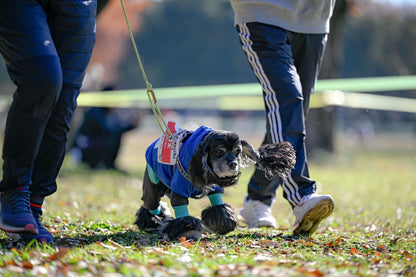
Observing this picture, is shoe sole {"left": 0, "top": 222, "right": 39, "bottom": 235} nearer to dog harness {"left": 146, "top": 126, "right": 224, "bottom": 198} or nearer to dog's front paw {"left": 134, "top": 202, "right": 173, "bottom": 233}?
dog harness {"left": 146, "top": 126, "right": 224, "bottom": 198}

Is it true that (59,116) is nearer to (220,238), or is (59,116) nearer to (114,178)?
(220,238)

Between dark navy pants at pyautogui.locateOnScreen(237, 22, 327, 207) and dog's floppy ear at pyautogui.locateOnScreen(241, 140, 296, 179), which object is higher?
dark navy pants at pyautogui.locateOnScreen(237, 22, 327, 207)

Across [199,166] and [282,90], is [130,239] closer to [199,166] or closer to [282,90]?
[199,166]

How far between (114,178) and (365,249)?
6.59 meters

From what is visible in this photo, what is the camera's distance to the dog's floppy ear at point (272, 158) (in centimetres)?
378

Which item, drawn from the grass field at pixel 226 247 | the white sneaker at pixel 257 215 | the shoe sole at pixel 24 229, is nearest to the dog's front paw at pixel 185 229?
the grass field at pixel 226 247

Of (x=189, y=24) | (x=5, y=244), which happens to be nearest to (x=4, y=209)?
(x=5, y=244)

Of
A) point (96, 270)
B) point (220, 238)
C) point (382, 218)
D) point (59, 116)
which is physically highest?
point (59, 116)

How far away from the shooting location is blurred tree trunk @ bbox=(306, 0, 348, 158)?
46.2 feet

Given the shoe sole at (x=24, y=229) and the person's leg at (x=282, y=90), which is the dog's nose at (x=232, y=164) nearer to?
the person's leg at (x=282, y=90)

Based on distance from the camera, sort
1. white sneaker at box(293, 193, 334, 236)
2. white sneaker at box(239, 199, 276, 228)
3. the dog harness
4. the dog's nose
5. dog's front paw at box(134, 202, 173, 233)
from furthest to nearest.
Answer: white sneaker at box(239, 199, 276, 228) < dog's front paw at box(134, 202, 173, 233) < white sneaker at box(293, 193, 334, 236) < the dog harness < the dog's nose

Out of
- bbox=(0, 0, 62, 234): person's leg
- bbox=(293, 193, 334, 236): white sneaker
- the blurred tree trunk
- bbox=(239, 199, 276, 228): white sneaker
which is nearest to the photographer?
bbox=(0, 0, 62, 234): person's leg

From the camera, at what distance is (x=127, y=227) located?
4.55 metres

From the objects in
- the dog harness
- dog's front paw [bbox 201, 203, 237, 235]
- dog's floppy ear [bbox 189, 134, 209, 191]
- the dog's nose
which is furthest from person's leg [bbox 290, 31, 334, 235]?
dog's floppy ear [bbox 189, 134, 209, 191]
